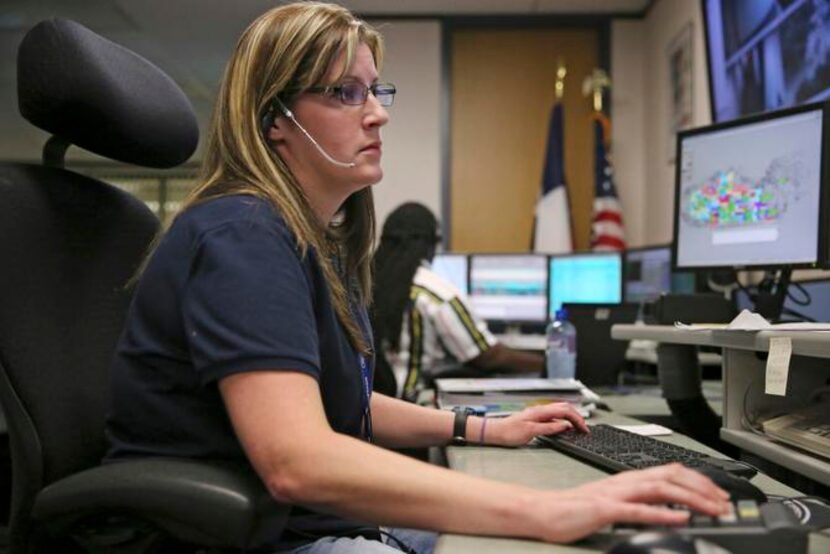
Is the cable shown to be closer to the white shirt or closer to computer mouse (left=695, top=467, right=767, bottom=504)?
the white shirt

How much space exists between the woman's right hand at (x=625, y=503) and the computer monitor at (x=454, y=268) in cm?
324

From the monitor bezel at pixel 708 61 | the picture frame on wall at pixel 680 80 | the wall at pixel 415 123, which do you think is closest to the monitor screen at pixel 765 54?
the monitor bezel at pixel 708 61

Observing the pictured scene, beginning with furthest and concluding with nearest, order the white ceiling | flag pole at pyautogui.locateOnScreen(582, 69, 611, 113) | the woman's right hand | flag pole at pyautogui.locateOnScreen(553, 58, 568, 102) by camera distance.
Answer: flag pole at pyautogui.locateOnScreen(553, 58, 568, 102) → flag pole at pyautogui.locateOnScreen(582, 69, 611, 113) → the white ceiling → the woman's right hand

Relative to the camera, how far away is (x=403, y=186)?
187 inches

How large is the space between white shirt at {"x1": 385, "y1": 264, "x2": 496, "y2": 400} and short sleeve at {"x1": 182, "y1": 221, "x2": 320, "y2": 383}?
1.83 meters

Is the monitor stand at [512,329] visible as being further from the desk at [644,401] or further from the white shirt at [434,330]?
the desk at [644,401]

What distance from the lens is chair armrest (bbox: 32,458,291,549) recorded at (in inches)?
29.0

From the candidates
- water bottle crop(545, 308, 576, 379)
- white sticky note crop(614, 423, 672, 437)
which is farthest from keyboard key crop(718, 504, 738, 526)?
water bottle crop(545, 308, 576, 379)

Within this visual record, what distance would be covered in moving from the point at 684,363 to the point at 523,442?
515 mm

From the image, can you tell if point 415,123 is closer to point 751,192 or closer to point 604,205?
point 604,205

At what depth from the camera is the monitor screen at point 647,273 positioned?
316 centimetres

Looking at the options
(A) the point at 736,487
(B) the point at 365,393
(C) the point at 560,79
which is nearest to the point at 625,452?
(A) the point at 736,487

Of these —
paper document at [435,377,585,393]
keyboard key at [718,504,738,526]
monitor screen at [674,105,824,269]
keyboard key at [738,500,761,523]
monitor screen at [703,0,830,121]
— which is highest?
monitor screen at [703,0,830,121]

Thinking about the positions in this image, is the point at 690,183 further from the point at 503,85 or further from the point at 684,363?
the point at 503,85
